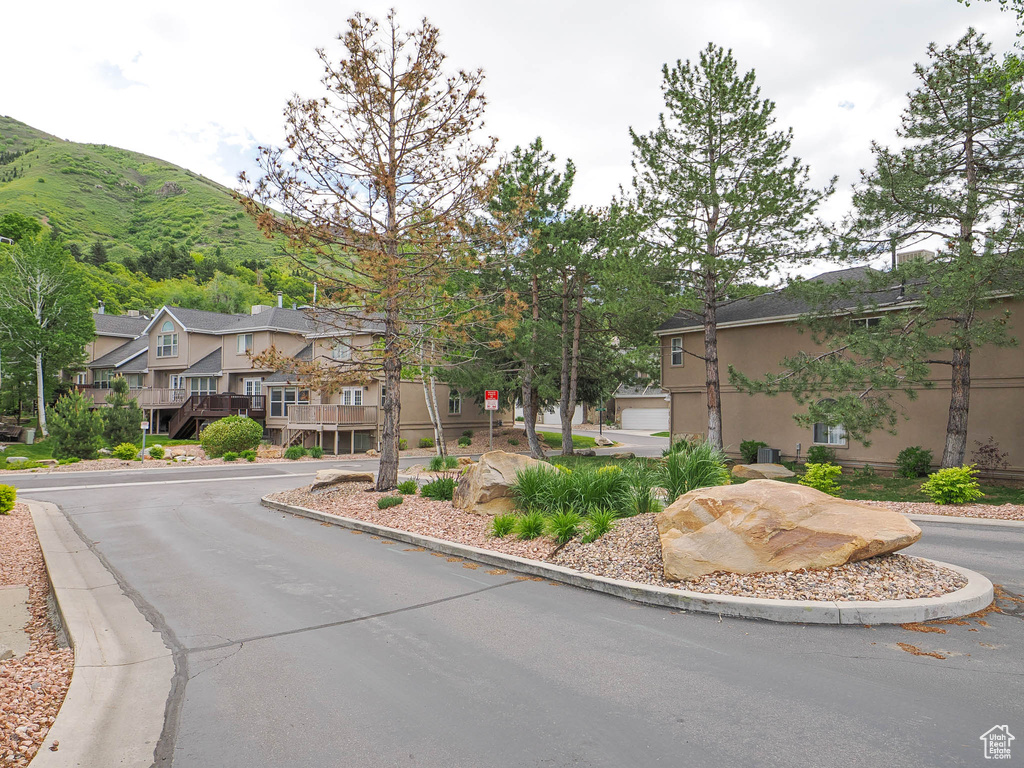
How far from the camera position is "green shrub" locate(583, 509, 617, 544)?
8.28 metres

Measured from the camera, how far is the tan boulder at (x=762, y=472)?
19312 millimetres

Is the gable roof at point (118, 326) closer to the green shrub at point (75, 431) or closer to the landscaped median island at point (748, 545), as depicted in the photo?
the green shrub at point (75, 431)

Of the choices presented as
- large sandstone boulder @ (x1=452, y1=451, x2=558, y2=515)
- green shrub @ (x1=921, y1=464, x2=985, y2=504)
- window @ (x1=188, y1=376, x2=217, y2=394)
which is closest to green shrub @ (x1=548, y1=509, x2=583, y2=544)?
large sandstone boulder @ (x1=452, y1=451, x2=558, y2=515)

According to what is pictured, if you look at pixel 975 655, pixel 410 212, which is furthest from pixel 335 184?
pixel 975 655

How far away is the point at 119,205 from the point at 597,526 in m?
176

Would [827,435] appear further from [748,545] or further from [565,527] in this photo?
[748,545]

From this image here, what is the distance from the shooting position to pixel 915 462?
18.1 metres

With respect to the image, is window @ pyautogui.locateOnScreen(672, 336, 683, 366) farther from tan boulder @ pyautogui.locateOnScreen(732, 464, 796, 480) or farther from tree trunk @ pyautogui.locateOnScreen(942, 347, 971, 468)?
tree trunk @ pyautogui.locateOnScreen(942, 347, 971, 468)

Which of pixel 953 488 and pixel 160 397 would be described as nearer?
pixel 953 488

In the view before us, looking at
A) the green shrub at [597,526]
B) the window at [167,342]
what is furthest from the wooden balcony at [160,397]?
the green shrub at [597,526]

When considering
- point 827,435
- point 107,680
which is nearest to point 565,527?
point 107,680

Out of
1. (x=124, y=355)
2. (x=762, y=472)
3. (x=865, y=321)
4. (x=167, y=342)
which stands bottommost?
(x=762, y=472)

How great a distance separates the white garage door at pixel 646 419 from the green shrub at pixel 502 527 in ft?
158

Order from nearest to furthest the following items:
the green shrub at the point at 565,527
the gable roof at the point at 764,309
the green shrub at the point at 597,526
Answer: the green shrub at the point at 597,526 → the green shrub at the point at 565,527 → the gable roof at the point at 764,309
